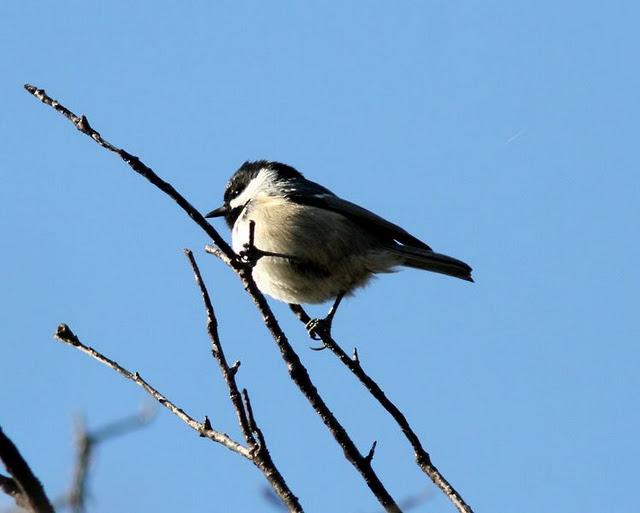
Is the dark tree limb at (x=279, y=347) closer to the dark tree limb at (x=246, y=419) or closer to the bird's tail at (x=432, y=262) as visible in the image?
the dark tree limb at (x=246, y=419)

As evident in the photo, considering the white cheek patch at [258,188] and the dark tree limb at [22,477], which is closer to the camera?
the dark tree limb at [22,477]

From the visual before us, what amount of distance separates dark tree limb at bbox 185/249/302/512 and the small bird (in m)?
2.55

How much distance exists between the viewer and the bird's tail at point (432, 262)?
6.12 m

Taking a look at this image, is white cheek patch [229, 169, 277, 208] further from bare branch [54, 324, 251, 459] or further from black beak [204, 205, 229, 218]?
bare branch [54, 324, 251, 459]

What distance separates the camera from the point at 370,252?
245 inches

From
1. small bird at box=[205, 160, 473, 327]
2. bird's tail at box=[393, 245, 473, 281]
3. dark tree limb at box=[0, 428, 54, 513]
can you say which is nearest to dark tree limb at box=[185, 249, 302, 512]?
dark tree limb at box=[0, 428, 54, 513]

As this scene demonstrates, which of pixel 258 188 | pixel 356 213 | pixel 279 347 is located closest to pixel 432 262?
pixel 356 213

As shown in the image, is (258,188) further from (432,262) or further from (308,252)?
(432,262)

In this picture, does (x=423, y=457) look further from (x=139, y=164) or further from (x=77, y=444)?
(x=77, y=444)

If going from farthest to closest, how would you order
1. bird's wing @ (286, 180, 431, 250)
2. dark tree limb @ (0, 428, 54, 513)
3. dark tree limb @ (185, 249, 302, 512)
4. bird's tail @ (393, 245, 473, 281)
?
bird's wing @ (286, 180, 431, 250)
bird's tail @ (393, 245, 473, 281)
dark tree limb @ (185, 249, 302, 512)
dark tree limb @ (0, 428, 54, 513)

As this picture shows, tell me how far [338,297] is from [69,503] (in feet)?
15.1

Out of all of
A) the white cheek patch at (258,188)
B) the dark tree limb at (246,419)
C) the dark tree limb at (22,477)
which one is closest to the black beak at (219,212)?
the white cheek patch at (258,188)

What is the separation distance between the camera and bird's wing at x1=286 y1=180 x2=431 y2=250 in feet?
20.8

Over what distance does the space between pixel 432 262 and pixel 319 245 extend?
758 mm
